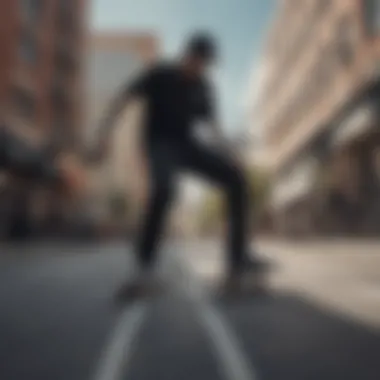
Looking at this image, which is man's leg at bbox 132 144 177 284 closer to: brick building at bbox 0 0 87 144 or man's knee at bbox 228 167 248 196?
man's knee at bbox 228 167 248 196

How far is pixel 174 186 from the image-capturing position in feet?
9.89

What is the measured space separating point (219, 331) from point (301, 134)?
3.40 meters

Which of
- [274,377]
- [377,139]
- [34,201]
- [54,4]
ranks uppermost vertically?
[54,4]

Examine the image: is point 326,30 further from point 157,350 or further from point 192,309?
point 157,350

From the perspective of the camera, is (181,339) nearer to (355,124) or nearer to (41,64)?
(355,124)

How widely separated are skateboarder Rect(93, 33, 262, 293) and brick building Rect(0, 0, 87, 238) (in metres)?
15.6

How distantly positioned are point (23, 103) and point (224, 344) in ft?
78.6

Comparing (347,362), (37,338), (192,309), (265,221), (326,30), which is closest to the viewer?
(347,362)

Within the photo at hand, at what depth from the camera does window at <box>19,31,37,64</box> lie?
2472cm

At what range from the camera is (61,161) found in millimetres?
2451

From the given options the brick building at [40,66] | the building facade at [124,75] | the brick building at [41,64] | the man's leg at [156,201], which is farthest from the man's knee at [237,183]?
the brick building at [41,64]

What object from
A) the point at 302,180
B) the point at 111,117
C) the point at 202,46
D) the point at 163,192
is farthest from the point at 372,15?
the point at 302,180

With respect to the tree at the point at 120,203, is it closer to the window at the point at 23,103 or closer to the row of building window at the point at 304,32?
the row of building window at the point at 304,32

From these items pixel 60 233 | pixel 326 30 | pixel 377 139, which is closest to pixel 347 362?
pixel 326 30
